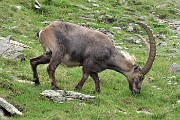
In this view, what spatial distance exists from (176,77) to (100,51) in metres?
4.47

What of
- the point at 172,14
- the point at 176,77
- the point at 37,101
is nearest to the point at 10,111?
the point at 37,101

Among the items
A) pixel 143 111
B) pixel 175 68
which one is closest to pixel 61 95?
pixel 143 111

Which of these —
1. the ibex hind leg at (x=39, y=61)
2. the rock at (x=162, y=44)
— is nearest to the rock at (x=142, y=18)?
the rock at (x=162, y=44)

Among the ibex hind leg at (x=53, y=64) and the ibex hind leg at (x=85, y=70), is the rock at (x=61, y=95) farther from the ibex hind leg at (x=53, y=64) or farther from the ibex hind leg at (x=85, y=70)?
the ibex hind leg at (x=85, y=70)

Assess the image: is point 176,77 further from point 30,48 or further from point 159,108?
point 30,48

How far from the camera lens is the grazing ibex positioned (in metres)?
13.9

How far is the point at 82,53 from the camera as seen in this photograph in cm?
1415

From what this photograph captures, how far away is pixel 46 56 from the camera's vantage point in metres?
14.2

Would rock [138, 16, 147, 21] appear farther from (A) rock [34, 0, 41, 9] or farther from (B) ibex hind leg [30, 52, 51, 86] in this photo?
(B) ibex hind leg [30, 52, 51, 86]

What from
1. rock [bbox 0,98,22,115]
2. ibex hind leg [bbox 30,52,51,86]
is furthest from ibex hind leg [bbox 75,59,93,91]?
rock [bbox 0,98,22,115]

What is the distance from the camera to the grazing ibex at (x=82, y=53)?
13.9 m

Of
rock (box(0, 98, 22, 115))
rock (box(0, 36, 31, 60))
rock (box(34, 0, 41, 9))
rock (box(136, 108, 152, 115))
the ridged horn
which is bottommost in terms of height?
rock (box(34, 0, 41, 9))

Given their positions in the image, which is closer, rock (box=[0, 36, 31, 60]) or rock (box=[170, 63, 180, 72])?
rock (box=[0, 36, 31, 60])

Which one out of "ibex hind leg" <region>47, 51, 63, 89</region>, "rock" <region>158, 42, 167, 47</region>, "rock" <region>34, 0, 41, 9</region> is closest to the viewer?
"ibex hind leg" <region>47, 51, 63, 89</region>
